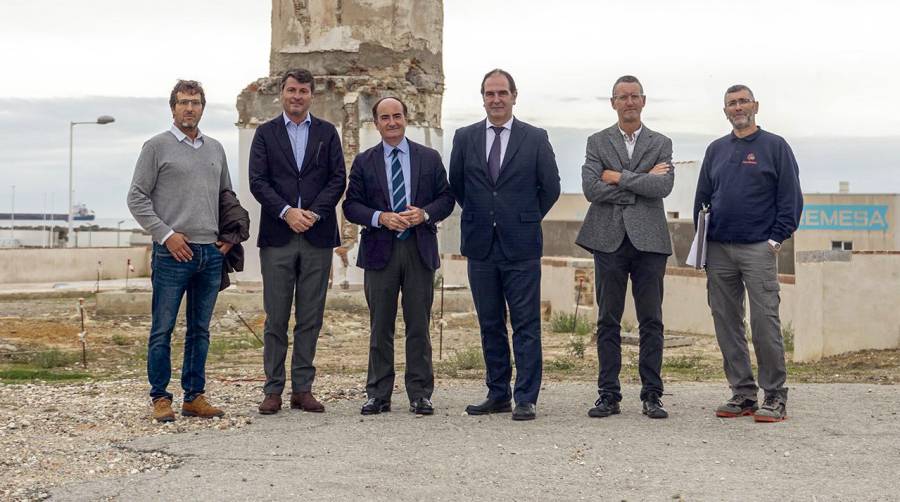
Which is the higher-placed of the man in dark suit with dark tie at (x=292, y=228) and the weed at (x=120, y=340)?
the man in dark suit with dark tie at (x=292, y=228)

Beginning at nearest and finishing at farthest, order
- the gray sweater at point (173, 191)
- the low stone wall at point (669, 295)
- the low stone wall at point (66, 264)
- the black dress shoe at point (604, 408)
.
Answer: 1. the gray sweater at point (173, 191)
2. the black dress shoe at point (604, 408)
3. the low stone wall at point (669, 295)
4. the low stone wall at point (66, 264)

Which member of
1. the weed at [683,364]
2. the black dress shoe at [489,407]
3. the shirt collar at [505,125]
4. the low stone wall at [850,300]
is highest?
the shirt collar at [505,125]

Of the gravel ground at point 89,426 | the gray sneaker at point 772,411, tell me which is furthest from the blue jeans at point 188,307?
the gray sneaker at point 772,411

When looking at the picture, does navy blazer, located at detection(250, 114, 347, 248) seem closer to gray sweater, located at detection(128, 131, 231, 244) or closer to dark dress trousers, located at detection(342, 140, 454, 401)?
dark dress trousers, located at detection(342, 140, 454, 401)

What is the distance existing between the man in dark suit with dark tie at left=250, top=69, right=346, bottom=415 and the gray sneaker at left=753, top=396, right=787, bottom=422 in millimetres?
2908

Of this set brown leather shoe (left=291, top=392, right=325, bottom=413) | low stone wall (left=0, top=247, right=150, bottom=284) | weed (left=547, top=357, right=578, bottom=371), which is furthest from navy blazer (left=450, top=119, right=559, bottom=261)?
low stone wall (left=0, top=247, right=150, bottom=284)

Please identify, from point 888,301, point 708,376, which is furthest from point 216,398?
point 888,301

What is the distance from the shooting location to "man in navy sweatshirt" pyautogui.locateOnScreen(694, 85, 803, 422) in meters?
7.30

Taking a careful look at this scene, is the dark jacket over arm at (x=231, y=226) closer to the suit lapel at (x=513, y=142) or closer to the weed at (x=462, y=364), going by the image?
the suit lapel at (x=513, y=142)

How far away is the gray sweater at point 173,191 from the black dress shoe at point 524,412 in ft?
7.50

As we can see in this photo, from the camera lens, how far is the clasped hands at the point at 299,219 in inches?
295

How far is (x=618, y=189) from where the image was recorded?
7.44m

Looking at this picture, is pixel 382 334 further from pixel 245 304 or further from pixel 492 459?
pixel 245 304

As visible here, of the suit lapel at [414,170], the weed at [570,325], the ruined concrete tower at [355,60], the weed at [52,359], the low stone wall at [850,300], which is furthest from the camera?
the ruined concrete tower at [355,60]
